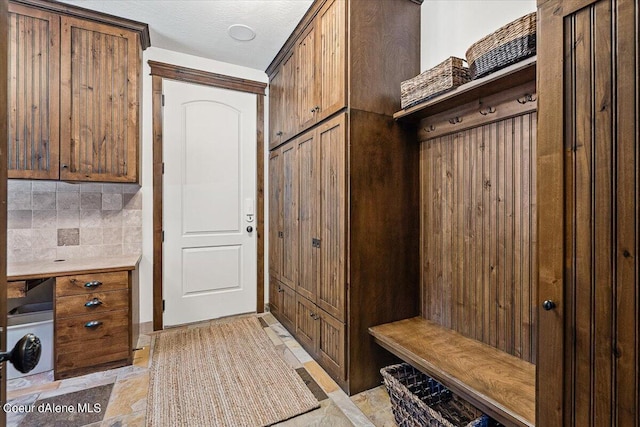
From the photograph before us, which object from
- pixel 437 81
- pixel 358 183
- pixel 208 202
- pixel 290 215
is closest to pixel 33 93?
pixel 208 202

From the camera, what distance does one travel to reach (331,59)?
1991 mm

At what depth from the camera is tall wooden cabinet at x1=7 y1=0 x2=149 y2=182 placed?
6.96 ft

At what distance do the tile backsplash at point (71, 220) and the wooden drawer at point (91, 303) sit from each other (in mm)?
643

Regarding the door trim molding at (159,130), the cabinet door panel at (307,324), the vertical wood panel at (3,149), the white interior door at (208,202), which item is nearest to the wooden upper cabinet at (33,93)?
the door trim molding at (159,130)

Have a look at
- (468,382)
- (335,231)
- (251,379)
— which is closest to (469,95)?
(335,231)

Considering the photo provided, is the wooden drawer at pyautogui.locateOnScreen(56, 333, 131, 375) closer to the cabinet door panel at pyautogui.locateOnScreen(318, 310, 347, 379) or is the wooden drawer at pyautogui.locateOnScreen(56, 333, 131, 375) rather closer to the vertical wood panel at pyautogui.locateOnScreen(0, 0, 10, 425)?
the cabinet door panel at pyautogui.locateOnScreen(318, 310, 347, 379)

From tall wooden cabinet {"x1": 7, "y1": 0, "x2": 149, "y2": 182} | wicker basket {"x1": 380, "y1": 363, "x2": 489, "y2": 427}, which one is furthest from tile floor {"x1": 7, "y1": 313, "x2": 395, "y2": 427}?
tall wooden cabinet {"x1": 7, "y1": 0, "x2": 149, "y2": 182}

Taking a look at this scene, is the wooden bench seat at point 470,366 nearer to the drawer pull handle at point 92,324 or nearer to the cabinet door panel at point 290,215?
the cabinet door panel at point 290,215


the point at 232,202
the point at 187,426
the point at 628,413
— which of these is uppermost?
the point at 232,202

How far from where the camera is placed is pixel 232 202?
3154 millimetres

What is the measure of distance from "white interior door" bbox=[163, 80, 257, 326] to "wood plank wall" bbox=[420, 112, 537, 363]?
1.93 meters

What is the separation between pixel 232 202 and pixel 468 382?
2.56 meters

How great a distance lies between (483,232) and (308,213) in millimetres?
1219

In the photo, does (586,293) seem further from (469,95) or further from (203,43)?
(203,43)
